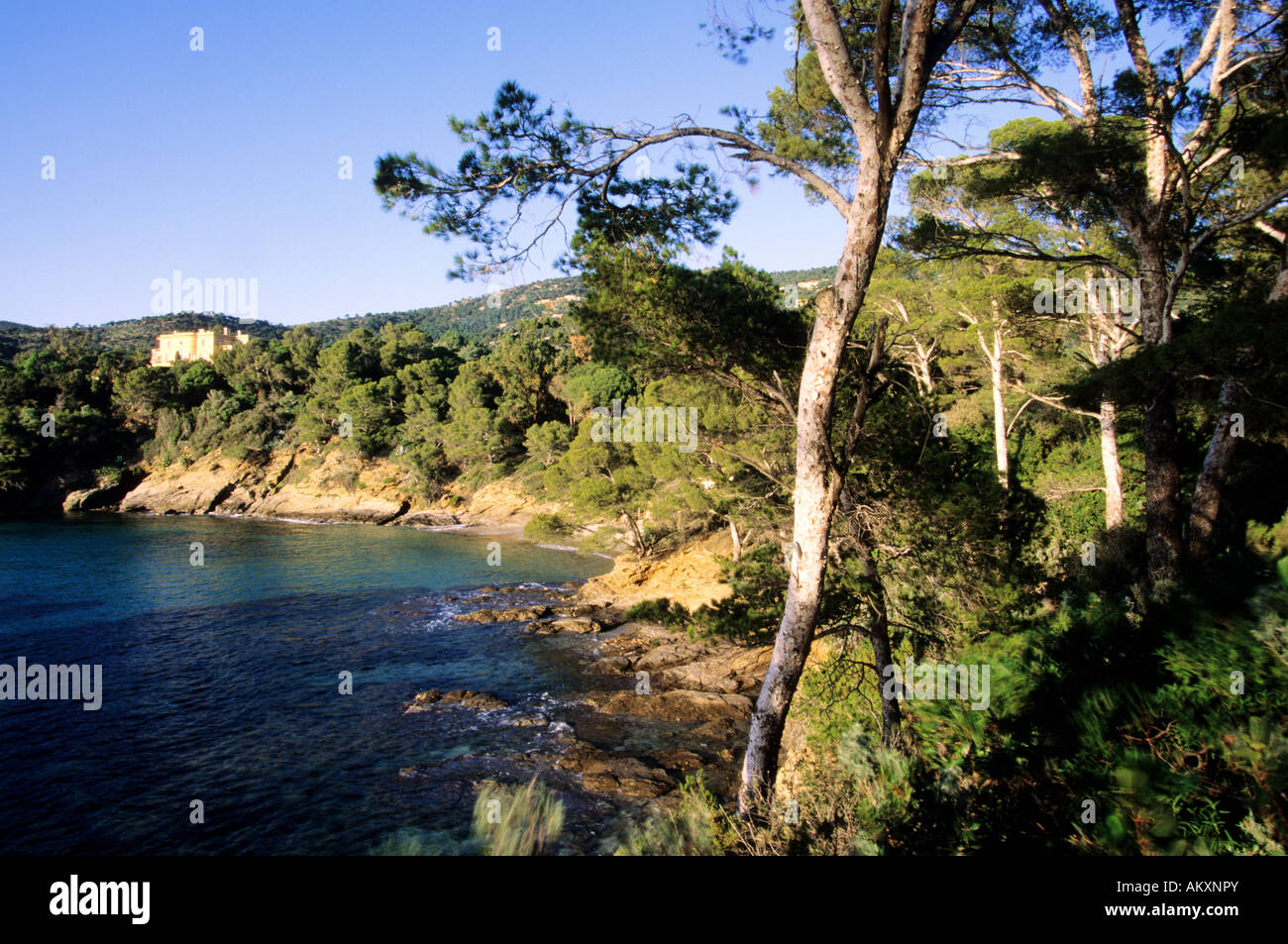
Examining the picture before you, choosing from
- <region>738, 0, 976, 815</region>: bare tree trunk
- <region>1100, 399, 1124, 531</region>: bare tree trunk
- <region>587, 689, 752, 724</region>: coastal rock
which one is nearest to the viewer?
<region>738, 0, 976, 815</region>: bare tree trunk

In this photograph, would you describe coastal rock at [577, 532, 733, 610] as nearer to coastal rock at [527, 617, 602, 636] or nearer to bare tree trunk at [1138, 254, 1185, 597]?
coastal rock at [527, 617, 602, 636]

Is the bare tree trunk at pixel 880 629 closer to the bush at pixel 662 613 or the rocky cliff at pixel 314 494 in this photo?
the bush at pixel 662 613

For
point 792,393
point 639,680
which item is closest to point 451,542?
point 639,680

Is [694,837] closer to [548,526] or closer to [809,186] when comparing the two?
[809,186]

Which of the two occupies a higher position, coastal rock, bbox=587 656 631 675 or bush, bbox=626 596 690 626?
bush, bbox=626 596 690 626

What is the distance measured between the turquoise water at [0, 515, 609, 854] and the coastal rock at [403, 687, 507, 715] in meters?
0.37

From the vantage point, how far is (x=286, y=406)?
209 ft

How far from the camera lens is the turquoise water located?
1148 centimetres

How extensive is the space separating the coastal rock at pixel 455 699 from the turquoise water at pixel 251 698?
37cm

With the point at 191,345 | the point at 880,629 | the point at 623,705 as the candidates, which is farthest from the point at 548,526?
the point at 191,345

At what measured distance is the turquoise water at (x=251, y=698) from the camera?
11477 mm

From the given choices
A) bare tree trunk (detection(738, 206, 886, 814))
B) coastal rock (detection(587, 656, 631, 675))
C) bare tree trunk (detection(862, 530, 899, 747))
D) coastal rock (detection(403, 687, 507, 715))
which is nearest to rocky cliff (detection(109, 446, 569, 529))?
coastal rock (detection(587, 656, 631, 675))

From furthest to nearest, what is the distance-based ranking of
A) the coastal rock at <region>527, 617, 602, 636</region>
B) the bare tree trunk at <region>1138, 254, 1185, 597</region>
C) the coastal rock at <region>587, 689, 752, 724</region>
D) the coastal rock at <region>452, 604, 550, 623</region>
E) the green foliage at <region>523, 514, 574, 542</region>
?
the green foliage at <region>523, 514, 574, 542</region> → the coastal rock at <region>452, 604, 550, 623</region> → the coastal rock at <region>527, 617, 602, 636</region> → the coastal rock at <region>587, 689, 752, 724</region> → the bare tree trunk at <region>1138, 254, 1185, 597</region>

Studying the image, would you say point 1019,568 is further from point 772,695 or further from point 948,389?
point 948,389
